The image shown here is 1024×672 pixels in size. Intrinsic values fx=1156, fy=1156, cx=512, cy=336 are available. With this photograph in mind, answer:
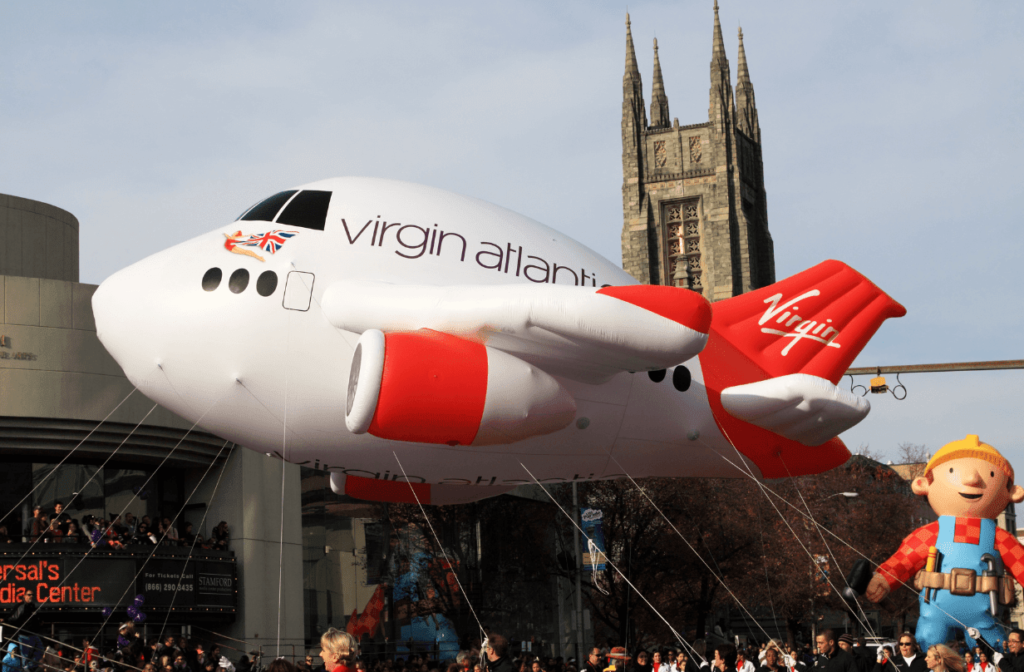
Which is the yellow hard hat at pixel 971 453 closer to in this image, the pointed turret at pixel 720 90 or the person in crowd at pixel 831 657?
the person in crowd at pixel 831 657

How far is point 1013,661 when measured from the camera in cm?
1013

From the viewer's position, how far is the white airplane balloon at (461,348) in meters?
10.4

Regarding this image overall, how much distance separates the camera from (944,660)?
7.75m

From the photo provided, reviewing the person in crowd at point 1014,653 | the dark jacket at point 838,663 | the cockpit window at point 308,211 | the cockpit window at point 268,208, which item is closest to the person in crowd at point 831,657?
the dark jacket at point 838,663

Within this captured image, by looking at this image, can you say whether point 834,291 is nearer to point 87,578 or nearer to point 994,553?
point 994,553

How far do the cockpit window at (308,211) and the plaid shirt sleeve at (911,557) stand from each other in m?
9.73

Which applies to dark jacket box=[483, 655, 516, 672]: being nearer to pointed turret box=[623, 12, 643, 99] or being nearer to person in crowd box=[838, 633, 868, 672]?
person in crowd box=[838, 633, 868, 672]

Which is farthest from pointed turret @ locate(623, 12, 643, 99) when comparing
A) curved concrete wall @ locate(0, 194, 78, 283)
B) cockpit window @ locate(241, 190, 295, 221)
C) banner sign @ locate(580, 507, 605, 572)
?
cockpit window @ locate(241, 190, 295, 221)

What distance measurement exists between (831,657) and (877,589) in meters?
6.24

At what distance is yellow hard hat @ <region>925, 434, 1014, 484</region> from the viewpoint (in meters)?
17.2

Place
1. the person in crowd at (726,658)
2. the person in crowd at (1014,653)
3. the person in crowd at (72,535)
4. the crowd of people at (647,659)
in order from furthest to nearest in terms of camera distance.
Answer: the person in crowd at (72,535)
the person in crowd at (726,658)
the person in crowd at (1014,653)
the crowd of people at (647,659)

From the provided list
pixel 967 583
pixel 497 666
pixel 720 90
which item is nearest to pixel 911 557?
pixel 967 583

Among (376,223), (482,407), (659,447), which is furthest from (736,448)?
(376,223)

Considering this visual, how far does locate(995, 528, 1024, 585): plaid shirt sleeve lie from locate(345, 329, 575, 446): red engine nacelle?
8.88 metres
